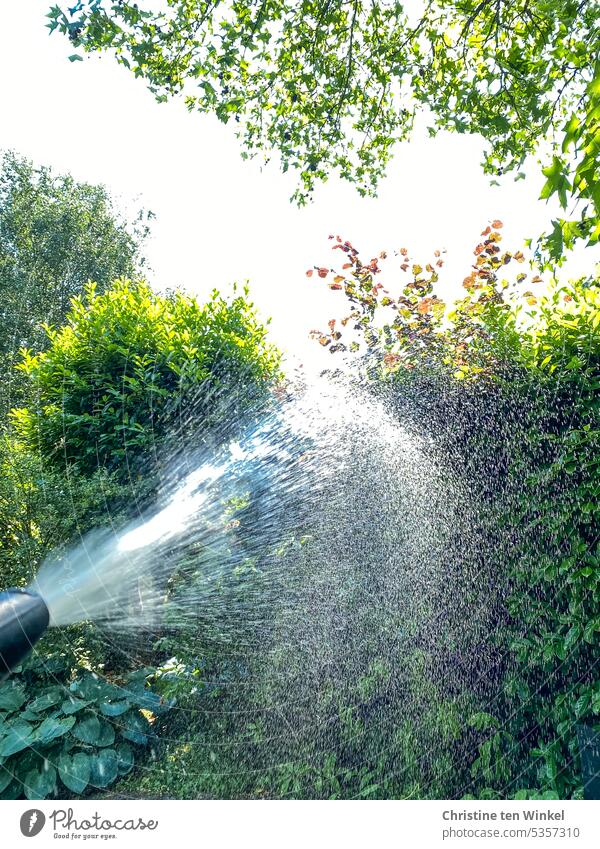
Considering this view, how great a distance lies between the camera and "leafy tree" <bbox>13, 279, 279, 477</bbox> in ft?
14.9

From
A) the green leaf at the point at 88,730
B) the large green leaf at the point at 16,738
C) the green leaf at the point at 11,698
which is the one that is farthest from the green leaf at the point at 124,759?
the green leaf at the point at 11,698

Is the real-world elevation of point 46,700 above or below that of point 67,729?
above

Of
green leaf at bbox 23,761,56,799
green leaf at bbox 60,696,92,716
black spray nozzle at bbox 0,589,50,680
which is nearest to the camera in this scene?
black spray nozzle at bbox 0,589,50,680

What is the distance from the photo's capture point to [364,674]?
11.5 ft

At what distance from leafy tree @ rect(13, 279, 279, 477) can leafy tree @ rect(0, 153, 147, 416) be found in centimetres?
1066

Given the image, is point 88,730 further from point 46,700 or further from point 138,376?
point 138,376

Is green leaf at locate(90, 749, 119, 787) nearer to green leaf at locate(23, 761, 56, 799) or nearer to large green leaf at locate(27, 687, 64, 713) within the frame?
green leaf at locate(23, 761, 56, 799)

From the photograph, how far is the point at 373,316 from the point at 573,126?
2.73 meters

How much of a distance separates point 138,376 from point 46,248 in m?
13.3

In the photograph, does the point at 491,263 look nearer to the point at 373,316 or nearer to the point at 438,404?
the point at 373,316

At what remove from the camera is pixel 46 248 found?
51.3 feet
